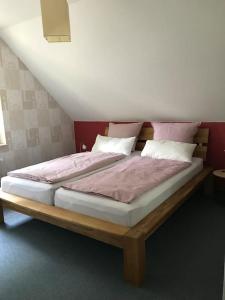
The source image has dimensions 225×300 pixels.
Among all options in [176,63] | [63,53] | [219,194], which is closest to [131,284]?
[219,194]

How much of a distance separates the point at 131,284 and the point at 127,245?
29 centimetres

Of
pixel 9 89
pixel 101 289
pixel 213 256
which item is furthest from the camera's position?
pixel 9 89

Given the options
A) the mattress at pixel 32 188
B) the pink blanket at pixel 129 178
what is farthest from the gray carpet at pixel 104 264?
the pink blanket at pixel 129 178

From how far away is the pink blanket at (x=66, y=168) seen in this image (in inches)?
101

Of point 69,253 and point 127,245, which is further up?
point 127,245

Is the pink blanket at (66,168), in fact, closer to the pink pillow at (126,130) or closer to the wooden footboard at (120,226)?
the wooden footboard at (120,226)

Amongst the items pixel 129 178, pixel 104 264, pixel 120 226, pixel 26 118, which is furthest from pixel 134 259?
pixel 26 118

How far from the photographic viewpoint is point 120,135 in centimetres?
377

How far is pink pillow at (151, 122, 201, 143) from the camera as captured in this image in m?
3.24

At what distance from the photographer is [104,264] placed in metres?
2.03

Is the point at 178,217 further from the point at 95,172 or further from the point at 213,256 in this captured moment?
the point at 95,172

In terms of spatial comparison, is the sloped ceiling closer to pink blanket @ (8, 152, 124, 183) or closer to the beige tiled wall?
the beige tiled wall

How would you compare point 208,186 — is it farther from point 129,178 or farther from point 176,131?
point 129,178

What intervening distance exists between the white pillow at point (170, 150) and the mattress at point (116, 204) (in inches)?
25.0
